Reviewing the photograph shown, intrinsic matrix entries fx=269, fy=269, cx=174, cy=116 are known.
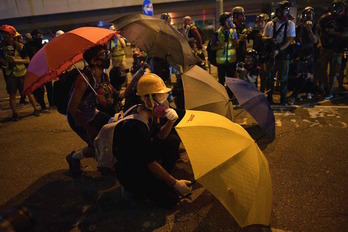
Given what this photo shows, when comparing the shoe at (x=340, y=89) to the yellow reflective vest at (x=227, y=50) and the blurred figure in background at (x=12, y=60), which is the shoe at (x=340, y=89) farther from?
the blurred figure in background at (x=12, y=60)

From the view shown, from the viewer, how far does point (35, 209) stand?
323 centimetres

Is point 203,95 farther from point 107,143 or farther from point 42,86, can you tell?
point 42,86

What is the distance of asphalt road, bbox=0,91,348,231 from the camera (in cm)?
284

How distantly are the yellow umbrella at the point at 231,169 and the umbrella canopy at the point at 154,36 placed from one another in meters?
2.21

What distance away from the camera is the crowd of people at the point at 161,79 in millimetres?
2809

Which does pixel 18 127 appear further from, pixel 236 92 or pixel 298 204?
pixel 298 204

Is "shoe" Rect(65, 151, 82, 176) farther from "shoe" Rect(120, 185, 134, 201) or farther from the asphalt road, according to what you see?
"shoe" Rect(120, 185, 134, 201)

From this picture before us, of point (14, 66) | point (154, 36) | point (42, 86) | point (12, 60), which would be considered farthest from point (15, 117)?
point (154, 36)

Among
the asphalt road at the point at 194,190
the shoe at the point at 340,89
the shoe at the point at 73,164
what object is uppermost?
the shoe at the point at 73,164

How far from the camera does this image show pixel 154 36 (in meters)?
4.34

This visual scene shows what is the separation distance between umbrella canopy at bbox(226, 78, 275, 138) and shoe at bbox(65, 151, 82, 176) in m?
2.42

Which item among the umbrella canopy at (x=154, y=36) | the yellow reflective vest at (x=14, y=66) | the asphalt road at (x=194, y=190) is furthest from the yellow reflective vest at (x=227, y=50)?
the yellow reflective vest at (x=14, y=66)

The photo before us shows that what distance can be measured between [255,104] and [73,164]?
2.71 meters

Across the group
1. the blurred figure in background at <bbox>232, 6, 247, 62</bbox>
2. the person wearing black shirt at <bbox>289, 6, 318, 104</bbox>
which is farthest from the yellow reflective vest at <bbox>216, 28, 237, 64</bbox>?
the person wearing black shirt at <bbox>289, 6, 318, 104</bbox>
